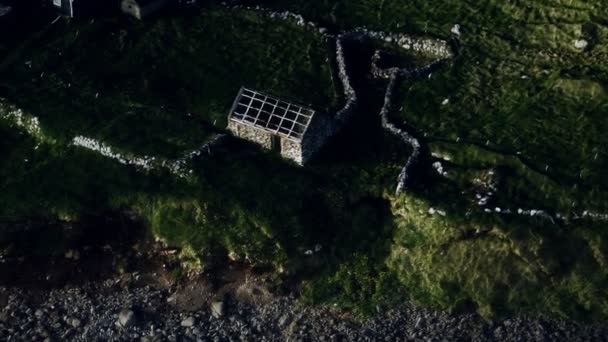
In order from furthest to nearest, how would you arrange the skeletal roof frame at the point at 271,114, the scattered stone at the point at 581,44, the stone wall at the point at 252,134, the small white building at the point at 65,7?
1. the small white building at the point at 65,7
2. the scattered stone at the point at 581,44
3. the stone wall at the point at 252,134
4. the skeletal roof frame at the point at 271,114

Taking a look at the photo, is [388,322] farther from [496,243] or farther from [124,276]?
[124,276]

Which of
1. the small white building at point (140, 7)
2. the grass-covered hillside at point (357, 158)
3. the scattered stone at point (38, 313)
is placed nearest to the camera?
the grass-covered hillside at point (357, 158)

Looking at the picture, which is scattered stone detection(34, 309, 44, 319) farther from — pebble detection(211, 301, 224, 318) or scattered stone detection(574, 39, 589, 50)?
scattered stone detection(574, 39, 589, 50)

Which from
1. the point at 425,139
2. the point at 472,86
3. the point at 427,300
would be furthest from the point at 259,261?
the point at 472,86

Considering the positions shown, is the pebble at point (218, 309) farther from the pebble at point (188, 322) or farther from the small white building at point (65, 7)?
the small white building at point (65, 7)

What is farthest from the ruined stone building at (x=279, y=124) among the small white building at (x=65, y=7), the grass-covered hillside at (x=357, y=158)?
the small white building at (x=65, y=7)

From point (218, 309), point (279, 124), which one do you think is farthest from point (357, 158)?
point (218, 309)

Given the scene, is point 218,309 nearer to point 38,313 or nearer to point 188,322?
point 188,322

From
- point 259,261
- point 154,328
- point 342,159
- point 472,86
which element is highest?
point 472,86
